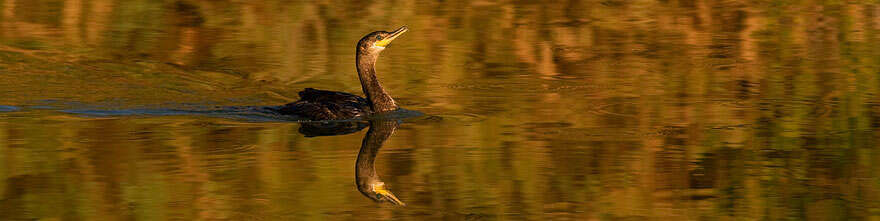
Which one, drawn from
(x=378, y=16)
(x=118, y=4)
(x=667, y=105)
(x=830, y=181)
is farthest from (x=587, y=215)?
(x=118, y=4)

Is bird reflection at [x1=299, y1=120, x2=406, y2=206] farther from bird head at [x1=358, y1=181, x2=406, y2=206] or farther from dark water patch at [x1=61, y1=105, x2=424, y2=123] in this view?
dark water patch at [x1=61, y1=105, x2=424, y2=123]

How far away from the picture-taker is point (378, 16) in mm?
19125

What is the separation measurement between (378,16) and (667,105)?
7.85m

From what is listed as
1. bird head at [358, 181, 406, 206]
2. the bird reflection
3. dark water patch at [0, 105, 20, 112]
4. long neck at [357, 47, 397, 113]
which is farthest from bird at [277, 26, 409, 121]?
bird head at [358, 181, 406, 206]

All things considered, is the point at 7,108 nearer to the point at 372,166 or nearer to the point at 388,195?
the point at 372,166

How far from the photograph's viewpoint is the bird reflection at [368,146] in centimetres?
822

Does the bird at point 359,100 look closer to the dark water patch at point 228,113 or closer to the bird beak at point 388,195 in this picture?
the dark water patch at point 228,113

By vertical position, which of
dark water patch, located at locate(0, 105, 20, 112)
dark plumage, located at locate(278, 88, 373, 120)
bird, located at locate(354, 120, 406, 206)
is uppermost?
bird, located at locate(354, 120, 406, 206)

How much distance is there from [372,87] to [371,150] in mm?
2082

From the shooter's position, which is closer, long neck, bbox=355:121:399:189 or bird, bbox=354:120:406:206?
bird, bbox=354:120:406:206

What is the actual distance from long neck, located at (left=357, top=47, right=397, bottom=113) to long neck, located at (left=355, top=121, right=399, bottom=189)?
0.34m

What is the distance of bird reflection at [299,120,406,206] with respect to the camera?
8.22 meters

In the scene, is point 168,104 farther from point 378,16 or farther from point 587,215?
point 378,16

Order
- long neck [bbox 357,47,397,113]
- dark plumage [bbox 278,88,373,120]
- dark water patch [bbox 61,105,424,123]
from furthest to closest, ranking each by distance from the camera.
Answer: long neck [bbox 357,47,397,113], dark water patch [bbox 61,105,424,123], dark plumage [bbox 278,88,373,120]
